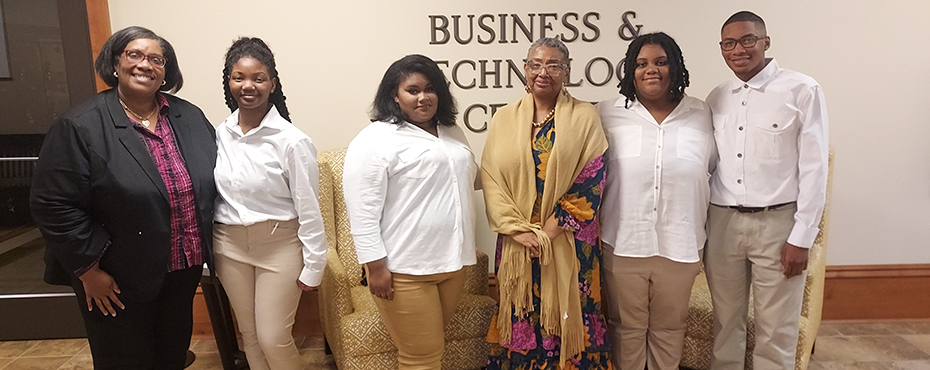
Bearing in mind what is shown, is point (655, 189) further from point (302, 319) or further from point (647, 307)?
point (302, 319)

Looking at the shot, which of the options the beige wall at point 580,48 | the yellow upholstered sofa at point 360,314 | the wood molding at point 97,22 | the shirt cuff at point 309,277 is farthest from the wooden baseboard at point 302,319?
the wood molding at point 97,22

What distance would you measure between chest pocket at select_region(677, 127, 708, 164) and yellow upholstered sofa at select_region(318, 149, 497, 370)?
1.03 m

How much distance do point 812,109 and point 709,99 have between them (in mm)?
357

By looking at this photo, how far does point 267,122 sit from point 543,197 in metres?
0.99

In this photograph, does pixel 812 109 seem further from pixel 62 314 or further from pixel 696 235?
pixel 62 314

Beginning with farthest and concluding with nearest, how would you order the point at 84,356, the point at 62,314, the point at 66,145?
the point at 62,314 < the point at 84,356 < the point at 66,145

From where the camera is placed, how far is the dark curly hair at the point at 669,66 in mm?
1942

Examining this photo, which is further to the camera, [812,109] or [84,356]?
[84,356]

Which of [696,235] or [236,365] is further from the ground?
[696,235]

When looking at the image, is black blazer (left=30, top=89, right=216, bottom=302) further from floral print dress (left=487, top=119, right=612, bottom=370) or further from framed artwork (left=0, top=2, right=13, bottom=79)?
framed artwork (left=0, top=2, right=13, bottom=79)

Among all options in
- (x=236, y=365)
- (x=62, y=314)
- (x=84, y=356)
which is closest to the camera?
(x=236, y=365)

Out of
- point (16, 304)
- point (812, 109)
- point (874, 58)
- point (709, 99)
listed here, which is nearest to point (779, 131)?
point (812, 109)

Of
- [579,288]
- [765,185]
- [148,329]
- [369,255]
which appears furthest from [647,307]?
[148,329]

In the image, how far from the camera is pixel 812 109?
6.06 feet
